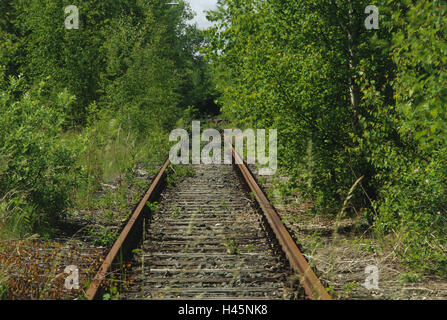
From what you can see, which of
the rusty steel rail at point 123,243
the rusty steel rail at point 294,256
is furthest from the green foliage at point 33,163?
the rusty steel rail at point 294,256

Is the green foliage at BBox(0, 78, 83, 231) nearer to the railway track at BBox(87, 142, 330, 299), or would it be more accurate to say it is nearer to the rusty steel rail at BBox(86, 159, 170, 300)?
the rusty steel rail at BBox(86, 159, 170, 300)

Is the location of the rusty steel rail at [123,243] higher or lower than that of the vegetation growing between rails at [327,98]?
lower

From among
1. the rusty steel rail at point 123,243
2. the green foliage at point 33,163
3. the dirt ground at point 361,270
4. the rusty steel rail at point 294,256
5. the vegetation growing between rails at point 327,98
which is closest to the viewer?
the rusty steel rail at point 294,256

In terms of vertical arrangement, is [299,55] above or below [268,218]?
above

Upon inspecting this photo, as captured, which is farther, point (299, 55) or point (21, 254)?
point (299, 55)

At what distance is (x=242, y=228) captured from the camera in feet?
19.4

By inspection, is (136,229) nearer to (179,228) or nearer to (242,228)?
(179,228)

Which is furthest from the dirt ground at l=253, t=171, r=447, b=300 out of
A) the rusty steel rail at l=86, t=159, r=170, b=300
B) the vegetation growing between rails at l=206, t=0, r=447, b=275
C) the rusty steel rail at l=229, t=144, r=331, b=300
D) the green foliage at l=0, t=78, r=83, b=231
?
the green foliage at l=0, t=78, r=83, b=231

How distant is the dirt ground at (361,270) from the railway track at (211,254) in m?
0.30

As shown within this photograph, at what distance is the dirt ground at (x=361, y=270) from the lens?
3.78 m

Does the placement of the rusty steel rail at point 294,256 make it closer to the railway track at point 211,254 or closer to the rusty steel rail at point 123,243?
the railway track at point 211,254

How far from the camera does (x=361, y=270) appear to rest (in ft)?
14.4

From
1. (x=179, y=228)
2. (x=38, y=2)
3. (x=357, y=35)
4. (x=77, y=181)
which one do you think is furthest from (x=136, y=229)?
(x=38, y=2)

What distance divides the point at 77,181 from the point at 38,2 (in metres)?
9.88
